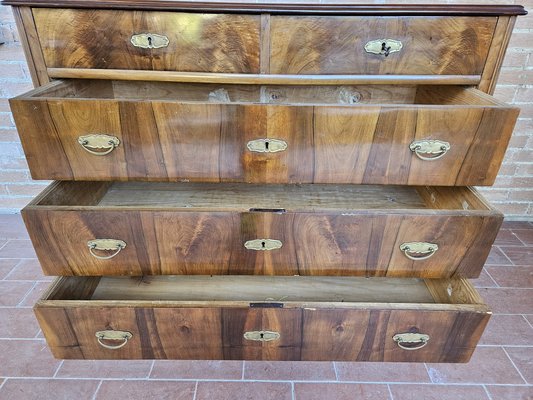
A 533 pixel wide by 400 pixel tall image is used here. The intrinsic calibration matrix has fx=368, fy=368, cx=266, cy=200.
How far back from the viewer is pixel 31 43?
85 cm

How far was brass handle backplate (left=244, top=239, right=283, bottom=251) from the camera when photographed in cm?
84

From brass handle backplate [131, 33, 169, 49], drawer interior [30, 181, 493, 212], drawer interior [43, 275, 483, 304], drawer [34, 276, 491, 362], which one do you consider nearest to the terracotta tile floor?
drawer [34, 276, 491, 362]

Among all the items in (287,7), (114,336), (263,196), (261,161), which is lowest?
(114,336)

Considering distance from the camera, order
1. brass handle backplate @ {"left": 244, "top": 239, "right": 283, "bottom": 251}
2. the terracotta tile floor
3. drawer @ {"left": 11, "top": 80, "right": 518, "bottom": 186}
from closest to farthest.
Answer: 1. drawer @ {"left": 11, "top": 80, "right": 518, "bottom": 186}
2. brass handle backplate @ {"left": 244, "top": 239, "right": 283, "bottom": 251}
3. the terracotta tile floor

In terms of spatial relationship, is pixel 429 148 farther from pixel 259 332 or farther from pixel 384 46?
pixel 259 332

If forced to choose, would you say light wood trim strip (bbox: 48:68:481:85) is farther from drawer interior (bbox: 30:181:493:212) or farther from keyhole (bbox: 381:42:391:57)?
drawer interior (bbox: 30:181:493:212)

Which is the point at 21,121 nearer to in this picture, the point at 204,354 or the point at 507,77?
the point at 204,354

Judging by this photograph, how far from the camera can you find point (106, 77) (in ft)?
2.89

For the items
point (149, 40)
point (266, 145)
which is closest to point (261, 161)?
point (266, 145)

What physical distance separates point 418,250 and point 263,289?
1.41ft

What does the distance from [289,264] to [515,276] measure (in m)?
1.04

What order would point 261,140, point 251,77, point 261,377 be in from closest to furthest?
point 261,140 < point 251,77 < point 261,377

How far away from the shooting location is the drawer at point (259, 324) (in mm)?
861

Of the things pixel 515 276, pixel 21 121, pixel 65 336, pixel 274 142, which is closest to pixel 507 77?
pixel 515 276
